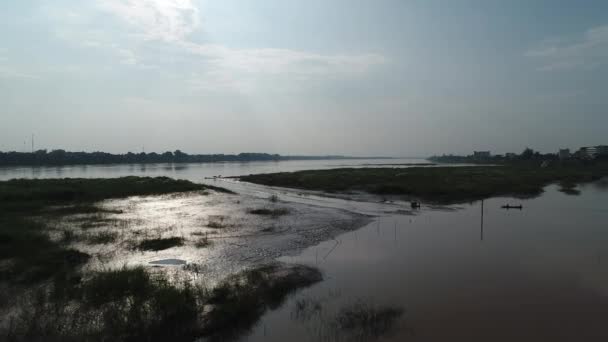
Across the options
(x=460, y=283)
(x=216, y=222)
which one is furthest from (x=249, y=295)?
(x=216, y=222)

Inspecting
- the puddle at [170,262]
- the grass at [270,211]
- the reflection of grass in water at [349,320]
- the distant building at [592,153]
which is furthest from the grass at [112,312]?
the distant building at [592,153]

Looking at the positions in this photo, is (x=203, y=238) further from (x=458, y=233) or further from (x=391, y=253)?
(x=458, y=233)

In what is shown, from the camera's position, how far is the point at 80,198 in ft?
113

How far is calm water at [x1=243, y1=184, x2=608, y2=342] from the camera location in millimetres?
9070

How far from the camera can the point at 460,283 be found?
482 inches

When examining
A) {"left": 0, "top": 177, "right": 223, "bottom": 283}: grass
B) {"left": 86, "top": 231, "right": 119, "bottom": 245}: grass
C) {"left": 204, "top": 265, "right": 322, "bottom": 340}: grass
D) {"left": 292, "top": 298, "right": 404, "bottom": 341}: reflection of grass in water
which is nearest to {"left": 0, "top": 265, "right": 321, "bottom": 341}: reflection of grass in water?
{"left": 204, "top": 265, "right": 322, "bottom": 340}: grass

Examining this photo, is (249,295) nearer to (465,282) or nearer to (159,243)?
(465,282)

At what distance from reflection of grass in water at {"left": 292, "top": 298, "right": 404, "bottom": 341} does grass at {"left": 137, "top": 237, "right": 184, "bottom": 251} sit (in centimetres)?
875

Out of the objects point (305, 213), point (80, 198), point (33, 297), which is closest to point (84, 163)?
point (80, 198)

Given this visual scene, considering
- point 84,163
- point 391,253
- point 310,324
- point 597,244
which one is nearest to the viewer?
point 310,324

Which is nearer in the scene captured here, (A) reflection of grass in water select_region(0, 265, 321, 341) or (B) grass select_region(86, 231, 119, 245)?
(A) reflection of grass in water select_region(0, 265, 321, 341)

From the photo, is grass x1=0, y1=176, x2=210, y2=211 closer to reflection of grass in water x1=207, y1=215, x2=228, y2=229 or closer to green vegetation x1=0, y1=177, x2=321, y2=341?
reflection of grass in water x1=207, y1=215, x2=228, y2=229

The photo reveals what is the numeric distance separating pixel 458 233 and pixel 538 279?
25.5ft

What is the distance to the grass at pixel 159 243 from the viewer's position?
16.2 m
